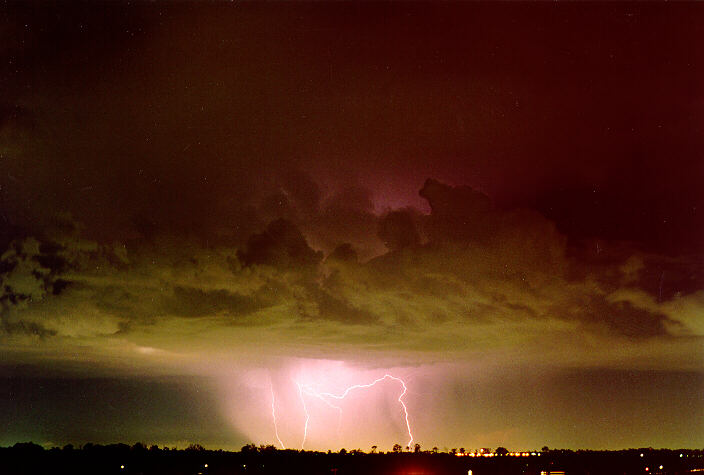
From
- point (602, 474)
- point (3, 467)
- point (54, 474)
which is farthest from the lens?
point (3, 467)

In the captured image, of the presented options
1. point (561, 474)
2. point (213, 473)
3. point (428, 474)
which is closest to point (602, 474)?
point (561, 474)

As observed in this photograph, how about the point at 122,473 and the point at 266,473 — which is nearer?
the point at 122,473

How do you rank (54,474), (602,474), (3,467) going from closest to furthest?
(54,474)
(602,474)
(3,467)

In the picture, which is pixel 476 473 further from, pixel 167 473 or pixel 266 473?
pixel 167 473

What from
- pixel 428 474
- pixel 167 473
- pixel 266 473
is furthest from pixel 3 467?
pixel 428 474

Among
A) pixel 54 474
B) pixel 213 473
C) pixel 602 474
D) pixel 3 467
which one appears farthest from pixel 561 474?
pixel 3 467

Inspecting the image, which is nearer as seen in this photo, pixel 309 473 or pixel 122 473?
pixel 122 473

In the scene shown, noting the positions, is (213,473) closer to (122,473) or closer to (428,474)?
(122,473)
